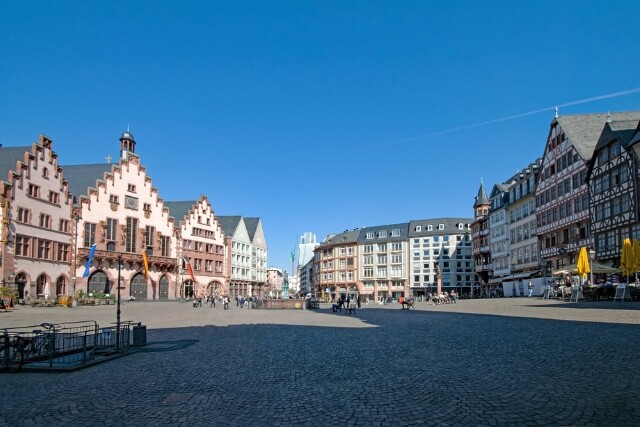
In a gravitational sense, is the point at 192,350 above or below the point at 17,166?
below

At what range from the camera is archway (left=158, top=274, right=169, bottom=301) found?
249 feet

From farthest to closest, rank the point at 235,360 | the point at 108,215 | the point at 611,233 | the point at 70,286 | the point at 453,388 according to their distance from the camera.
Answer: the point at 108,215
the point at 70,286
the point at 611,233
the point at 235,360
the point at 453,388

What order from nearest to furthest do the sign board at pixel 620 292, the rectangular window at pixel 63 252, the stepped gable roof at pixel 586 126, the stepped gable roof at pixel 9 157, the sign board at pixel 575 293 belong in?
the sign board at pixel 620 292 < the sign board at pixel 575 293 < the stepped gable roof at pixel 9 157 < the stepped gable roof at pixel 586 126 < the rectangular window at pixel 63 252

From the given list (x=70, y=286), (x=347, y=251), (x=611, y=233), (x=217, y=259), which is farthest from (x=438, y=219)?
(x=70, y=286)

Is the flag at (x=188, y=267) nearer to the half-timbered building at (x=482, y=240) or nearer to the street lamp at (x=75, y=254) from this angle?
the street lamp at (x=75, y=254)

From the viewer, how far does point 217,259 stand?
92.2 m

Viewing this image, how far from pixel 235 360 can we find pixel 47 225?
164ft

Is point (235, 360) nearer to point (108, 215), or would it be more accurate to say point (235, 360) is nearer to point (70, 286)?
point (70, 286)

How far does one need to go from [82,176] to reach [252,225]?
46.2 metres

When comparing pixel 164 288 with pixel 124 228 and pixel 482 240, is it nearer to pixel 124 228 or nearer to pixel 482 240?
pixel 124 228

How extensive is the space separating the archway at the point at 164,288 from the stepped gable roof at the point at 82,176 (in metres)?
17.1

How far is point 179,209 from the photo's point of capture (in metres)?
88.2

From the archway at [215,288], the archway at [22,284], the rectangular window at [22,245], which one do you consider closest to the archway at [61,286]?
the archway at [22,284]

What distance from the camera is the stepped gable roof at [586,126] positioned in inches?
2090
